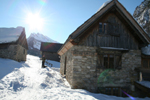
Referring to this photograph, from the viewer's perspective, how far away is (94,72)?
6555mm

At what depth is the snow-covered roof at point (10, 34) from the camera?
13.0 m

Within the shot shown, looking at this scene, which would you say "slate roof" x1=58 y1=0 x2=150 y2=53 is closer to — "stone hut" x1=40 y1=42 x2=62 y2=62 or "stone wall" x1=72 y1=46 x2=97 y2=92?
"stone wall" x1=72 y1=46 x2=97 y2=92

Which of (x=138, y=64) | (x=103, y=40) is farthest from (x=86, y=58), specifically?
(x=138, y=64)

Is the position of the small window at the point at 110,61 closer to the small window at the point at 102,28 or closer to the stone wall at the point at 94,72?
the stone wall at the point at 94,72

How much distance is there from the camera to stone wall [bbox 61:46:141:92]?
6290mm

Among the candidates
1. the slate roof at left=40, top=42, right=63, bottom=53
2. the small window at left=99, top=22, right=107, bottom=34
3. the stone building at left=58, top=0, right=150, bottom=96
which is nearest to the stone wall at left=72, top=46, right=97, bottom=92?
the stone building at left=58, top=0, right=150, bottom=96

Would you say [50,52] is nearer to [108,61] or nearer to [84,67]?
[84,67]

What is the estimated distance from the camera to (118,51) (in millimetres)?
7207

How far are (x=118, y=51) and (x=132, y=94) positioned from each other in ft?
10.9

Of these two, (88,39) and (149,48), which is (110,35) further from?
(149,48)

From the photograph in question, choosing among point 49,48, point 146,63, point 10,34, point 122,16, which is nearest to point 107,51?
point 122,16

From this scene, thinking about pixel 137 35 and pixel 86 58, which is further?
pixel 137 35

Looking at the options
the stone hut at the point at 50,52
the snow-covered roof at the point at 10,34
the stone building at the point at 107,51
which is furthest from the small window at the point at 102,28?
the stone hut at the point at 50,52

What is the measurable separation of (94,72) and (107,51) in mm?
1864
